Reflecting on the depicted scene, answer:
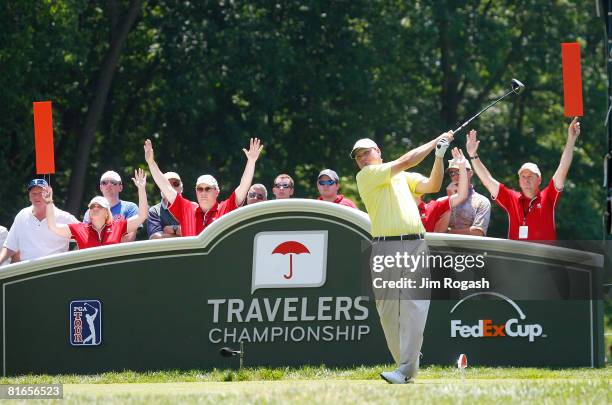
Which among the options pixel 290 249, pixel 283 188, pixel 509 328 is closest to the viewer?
pixel 509 328

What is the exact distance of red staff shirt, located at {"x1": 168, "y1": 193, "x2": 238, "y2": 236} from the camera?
1415 cm

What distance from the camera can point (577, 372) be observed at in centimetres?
1280

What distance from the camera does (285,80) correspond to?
2738 centimetres

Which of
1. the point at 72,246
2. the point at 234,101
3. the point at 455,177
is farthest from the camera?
the point at 234,101

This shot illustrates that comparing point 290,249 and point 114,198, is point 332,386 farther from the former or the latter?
point 114,198

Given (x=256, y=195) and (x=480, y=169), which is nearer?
(x=480, y=169)

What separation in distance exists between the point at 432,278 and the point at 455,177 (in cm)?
123

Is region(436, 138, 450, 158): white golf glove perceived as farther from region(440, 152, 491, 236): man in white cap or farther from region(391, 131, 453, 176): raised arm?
region(440, 152, 491, 236): man in white cap

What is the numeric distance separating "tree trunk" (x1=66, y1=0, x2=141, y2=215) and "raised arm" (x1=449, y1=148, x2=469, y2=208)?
13065 millimetres

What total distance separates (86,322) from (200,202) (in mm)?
1589

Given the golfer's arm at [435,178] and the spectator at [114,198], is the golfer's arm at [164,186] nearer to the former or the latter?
the spectator at [114,198]

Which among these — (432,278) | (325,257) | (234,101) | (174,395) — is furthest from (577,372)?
(234,101)

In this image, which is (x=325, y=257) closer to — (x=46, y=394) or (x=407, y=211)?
(x=407, y=211)

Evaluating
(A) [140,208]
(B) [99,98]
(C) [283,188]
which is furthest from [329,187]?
(B) [99,98]
